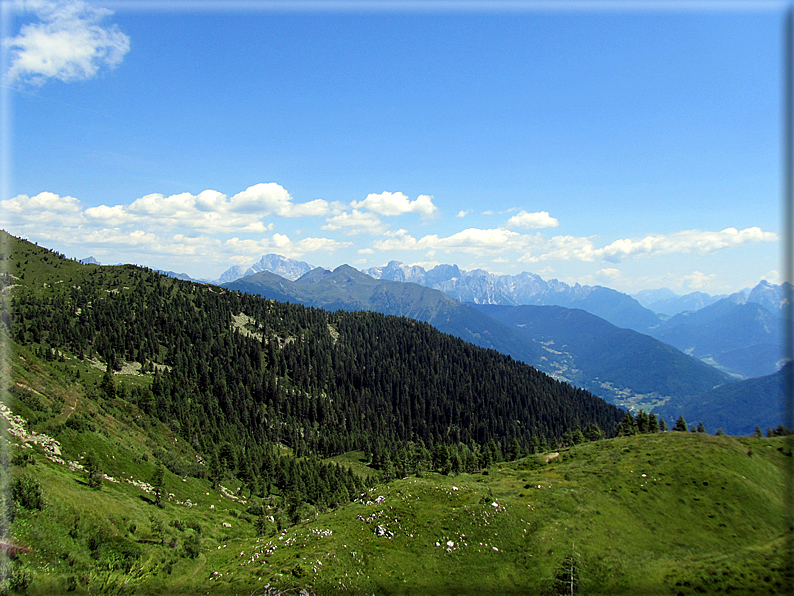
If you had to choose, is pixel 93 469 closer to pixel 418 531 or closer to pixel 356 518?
pixel 356 518

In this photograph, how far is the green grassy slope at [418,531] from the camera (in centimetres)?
3288

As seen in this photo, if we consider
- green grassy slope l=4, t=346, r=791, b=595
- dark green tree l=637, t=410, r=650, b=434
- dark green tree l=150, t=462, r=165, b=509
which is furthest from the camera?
dark green tree l=637, t=410, r=650, b=434

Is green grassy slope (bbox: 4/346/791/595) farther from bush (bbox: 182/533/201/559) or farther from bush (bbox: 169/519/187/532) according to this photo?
bush (bbox: 182/533/201/559)

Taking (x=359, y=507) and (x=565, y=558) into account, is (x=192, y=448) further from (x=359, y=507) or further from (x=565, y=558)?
(x=565, y=558)

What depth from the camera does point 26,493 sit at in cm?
2933

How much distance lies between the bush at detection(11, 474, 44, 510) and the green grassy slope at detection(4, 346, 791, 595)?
774mm

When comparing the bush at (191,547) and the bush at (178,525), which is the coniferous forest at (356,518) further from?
the bush at (178,525)

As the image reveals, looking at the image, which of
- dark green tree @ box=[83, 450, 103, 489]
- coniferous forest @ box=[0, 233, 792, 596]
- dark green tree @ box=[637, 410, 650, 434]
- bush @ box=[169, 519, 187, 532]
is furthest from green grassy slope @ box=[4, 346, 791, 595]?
dark green tree @ box=[637, 410, 650, 434]

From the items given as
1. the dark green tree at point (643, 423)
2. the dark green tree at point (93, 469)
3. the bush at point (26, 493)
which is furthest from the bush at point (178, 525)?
the dark green tree at point (643, 423)

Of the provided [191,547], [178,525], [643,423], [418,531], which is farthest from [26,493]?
[643,423]

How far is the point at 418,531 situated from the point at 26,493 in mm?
40997

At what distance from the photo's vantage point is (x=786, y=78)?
705 inches

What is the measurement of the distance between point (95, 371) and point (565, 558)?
15626 centimetres

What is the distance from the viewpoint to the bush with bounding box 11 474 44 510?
28891 millimetres
